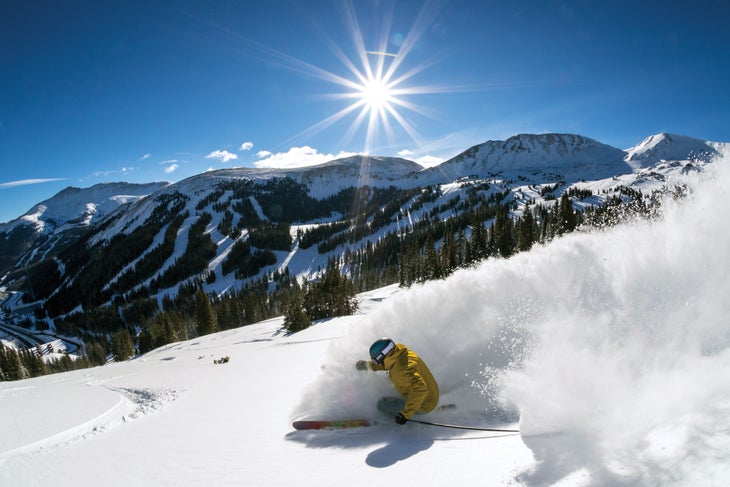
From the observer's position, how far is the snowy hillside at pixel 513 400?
4.14 metres

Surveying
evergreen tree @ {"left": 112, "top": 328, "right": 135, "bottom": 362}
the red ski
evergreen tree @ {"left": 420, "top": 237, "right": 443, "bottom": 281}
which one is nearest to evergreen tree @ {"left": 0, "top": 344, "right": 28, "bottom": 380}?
evergreen tree @ {"left": 112, "top": 328, "right": 135, "bottom": 362}

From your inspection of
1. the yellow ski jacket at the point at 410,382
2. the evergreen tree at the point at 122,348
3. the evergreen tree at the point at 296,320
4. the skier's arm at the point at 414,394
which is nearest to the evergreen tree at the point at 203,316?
the evergreen tree at the point at 122,348

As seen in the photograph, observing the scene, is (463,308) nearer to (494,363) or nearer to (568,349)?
(494,363)

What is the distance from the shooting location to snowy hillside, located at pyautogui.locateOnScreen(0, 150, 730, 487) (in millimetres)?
4137

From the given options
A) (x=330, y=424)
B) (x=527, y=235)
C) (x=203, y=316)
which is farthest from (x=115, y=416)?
(x=527, y=235)

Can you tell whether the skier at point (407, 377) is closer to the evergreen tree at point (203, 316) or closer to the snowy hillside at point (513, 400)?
the snowy hillside at point (513, 400)

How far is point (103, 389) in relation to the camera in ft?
46.0

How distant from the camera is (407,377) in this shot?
660 cm

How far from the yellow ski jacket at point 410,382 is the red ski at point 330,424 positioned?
1231 mm

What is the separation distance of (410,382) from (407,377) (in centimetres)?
11

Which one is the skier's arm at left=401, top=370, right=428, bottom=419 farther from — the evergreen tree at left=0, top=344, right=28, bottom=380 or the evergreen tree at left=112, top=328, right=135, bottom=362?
the evergreen tree at left=112, top=328, right=135, bottom=362

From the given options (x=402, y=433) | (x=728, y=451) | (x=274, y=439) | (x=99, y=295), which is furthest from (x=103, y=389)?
(x=99, y=295)

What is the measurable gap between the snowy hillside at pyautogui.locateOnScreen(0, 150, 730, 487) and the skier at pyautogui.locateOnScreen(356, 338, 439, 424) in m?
0.53

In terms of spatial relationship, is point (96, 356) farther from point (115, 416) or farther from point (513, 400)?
point (513, 400)
